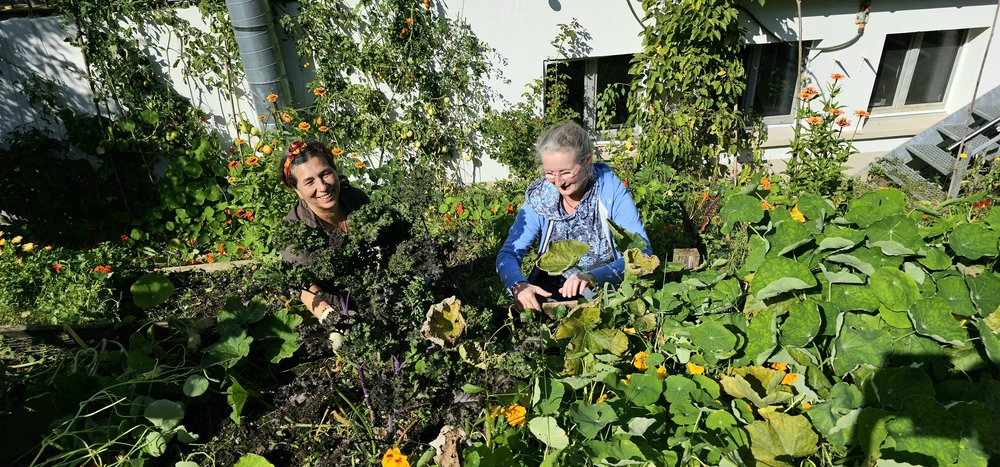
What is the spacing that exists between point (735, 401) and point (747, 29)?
12.8ft

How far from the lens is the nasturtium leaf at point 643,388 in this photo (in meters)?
1.47

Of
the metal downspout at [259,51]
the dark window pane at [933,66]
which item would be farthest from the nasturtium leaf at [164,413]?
the dark window pane at [933,66]

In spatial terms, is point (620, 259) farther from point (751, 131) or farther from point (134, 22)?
point (134, 22)

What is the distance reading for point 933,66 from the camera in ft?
16.6

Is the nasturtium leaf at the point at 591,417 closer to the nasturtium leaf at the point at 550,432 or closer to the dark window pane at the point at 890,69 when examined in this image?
the nasturtium leaf at the point at 550,432

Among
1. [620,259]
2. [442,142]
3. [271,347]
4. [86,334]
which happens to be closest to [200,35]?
[442,142]

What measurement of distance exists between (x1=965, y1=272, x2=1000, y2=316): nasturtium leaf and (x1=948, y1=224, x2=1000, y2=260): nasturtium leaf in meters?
0.11

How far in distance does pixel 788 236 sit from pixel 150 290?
7.18ft

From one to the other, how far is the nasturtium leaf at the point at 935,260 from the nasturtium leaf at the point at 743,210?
47 centimetres

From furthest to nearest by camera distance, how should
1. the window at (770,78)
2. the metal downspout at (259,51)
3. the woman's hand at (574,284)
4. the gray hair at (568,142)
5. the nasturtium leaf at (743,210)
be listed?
the window at (770,78) < the metal downspout at (259,51) < the gray hair at (568,142) < the woman's hand at (574,284) < the nasturtium leaf at (743,210)

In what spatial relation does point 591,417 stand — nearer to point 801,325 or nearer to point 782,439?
point 782,439

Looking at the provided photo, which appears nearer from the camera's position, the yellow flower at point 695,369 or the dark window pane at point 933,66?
the yellow flower at point 695,369

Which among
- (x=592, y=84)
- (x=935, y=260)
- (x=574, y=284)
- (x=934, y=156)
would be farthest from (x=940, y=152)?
(x=574, y=284)

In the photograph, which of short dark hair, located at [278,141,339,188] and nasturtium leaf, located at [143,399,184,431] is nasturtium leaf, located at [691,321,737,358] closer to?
nasturtium leaf, located at [143,399,184,431]
